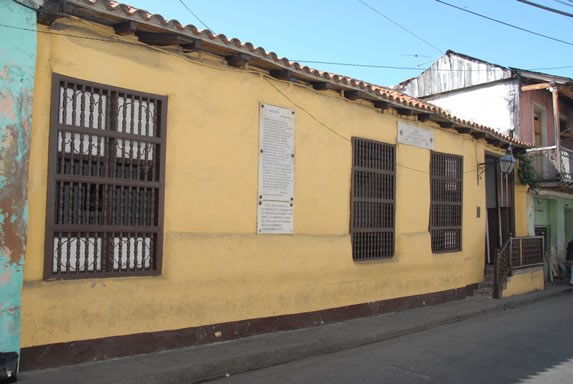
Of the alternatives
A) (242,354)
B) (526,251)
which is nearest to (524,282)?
(526,251)

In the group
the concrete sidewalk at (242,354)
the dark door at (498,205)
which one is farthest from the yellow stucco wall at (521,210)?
the concrete sidewalk at (242,354)

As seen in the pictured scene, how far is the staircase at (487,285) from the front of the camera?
1173 centimetres

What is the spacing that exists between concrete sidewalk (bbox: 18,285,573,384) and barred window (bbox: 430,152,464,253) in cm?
179

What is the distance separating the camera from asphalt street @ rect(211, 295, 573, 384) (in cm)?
552

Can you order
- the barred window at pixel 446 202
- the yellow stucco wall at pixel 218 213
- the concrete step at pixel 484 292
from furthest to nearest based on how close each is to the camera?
the concrete step at pixel 484 292 → the barred window at pixel 446 202 → the yellow stucco wall at pixel 218 213

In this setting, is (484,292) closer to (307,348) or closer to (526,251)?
(526,251)

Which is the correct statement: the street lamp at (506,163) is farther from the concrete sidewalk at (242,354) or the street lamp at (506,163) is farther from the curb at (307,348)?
the concrete sidewalk at (242,354)

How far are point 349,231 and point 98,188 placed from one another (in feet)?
14.5

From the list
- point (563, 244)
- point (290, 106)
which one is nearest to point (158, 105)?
point (290, 106)

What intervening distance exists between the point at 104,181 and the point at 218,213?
62.9 inches

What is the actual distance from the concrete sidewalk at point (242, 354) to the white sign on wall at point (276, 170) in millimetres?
1596

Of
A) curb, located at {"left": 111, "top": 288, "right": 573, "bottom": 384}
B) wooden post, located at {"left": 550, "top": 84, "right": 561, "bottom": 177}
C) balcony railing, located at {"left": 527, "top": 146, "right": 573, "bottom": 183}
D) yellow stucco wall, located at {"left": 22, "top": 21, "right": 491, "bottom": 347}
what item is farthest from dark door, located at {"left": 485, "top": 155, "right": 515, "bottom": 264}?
yellow stucco wall, located at {"left": 22, "top": 21, "right": 491, "bottom": 347}

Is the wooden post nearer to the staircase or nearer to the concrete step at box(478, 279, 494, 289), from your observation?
the staircase

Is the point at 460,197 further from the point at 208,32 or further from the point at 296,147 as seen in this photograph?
the point at 208,32
